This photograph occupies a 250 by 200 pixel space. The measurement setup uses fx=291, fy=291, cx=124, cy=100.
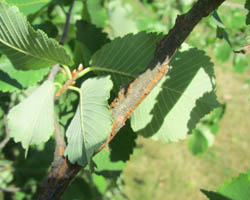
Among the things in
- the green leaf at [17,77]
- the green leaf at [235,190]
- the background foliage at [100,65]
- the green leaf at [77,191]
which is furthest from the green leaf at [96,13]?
the green leaf at [235,190]

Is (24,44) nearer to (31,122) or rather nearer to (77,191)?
(31,122)

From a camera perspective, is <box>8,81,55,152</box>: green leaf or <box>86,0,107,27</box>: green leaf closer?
<box>8,81,55,152</box>: green leaf

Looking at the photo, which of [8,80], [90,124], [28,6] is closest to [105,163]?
[90,124]

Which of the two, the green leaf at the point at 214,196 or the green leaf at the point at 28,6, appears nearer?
the green leaf at the point at 214,196

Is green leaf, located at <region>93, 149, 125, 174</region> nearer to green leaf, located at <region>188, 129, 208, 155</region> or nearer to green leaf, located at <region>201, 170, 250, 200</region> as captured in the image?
green leaf, located at <region>201, 170, 250, 200</region>

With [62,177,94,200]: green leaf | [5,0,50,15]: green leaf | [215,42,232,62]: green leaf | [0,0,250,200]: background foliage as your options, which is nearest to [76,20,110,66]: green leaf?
[0,0,250,200]: background foliage

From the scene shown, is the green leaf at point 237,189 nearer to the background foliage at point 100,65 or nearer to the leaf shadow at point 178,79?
the background foliage at point 100,65
